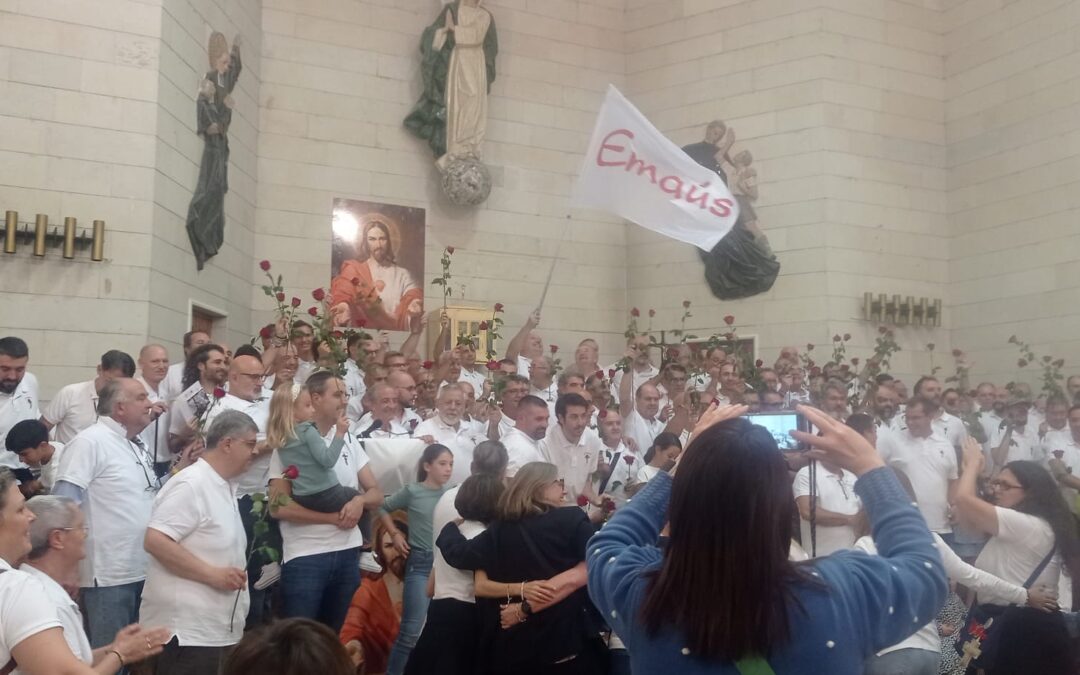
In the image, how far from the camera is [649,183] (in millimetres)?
7750

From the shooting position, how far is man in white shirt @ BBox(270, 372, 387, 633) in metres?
5.31

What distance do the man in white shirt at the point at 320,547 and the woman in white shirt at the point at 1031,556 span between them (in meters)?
3.03

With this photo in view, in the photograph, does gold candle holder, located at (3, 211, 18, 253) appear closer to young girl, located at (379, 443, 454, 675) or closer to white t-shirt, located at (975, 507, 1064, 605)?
young girl, located at (379, 443, 454, 675)

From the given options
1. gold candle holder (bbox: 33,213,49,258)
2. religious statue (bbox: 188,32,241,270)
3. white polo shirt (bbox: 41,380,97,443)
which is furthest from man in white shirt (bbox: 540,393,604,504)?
religious statue (bbox: 188,32,241,270)

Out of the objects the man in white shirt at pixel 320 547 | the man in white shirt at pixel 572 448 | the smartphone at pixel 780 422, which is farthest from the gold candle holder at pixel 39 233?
the smartphone at pixel 780 422

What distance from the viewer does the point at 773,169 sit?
1380 cm

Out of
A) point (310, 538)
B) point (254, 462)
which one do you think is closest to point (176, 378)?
point (254, 462)

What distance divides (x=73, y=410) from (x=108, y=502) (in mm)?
1920

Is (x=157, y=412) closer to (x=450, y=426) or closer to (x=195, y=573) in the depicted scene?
→ (x=195, y=573)

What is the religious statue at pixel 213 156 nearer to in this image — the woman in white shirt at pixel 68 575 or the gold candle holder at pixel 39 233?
the gold candle holder at pixel 39 233

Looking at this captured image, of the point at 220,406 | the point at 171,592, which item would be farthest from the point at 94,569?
the point at 220,406

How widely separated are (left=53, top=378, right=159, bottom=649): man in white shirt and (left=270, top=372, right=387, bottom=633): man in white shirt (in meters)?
Answer: 0.67

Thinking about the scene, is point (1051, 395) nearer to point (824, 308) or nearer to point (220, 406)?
point (824, 308)

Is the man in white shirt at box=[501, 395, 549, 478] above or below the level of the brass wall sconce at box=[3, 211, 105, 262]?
below
